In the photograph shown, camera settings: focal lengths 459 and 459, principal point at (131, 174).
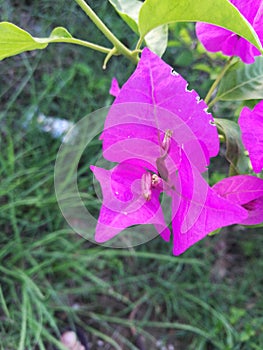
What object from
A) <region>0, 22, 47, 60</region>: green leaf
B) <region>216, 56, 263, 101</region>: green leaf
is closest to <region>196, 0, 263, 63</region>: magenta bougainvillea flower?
<region>216, 56, 263, 101</region>: green leaf

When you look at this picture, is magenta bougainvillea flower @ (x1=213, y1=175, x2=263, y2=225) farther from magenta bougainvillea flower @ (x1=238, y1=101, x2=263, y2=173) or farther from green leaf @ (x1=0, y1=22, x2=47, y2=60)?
green leaf @ (x1=0, y1=22, x2=47, y2=60)

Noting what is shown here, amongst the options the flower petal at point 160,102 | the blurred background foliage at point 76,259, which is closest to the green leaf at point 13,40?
the flower petal at point 160,102

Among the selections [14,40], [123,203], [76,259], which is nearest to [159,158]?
[123,203]

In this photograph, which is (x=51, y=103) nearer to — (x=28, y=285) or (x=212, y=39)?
(x=28, y=285)

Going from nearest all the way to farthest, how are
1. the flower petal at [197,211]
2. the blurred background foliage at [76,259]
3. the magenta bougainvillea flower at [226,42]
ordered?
the flower petal at [197,211] → the magenta bougainvillea flower at [226,42] → the blurred background foliage at [76,259]

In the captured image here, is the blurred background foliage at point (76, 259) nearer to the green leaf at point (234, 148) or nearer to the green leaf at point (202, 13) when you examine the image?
the green leaf at point (234, 148)
